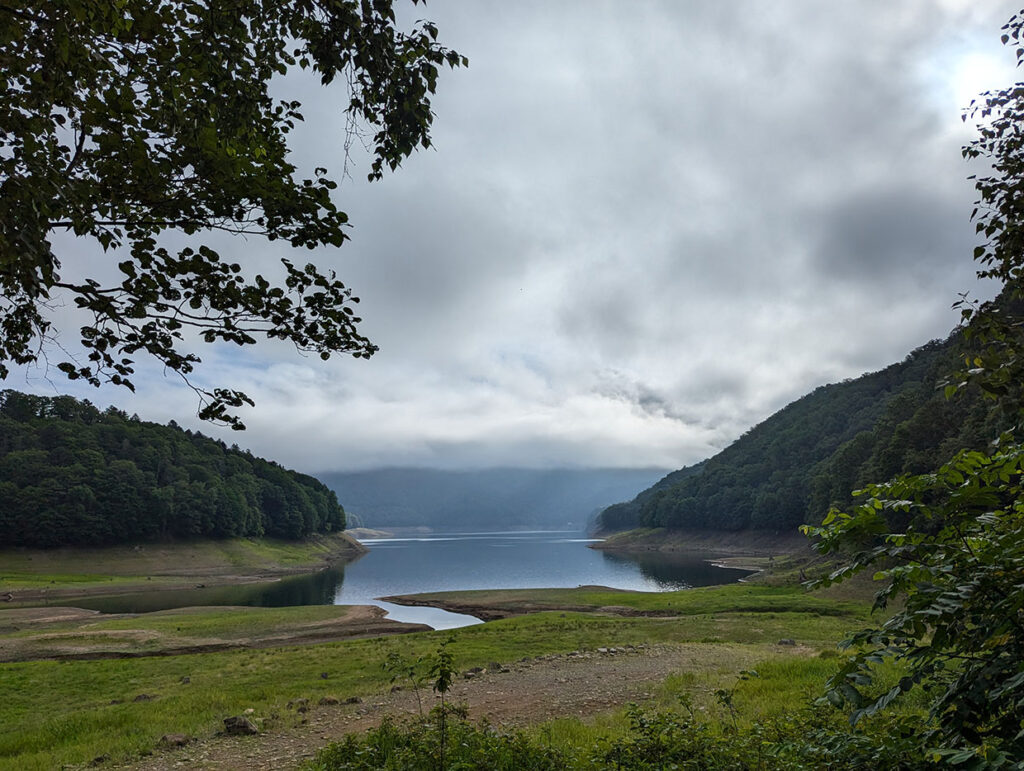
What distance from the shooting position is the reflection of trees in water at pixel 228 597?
6031 cm

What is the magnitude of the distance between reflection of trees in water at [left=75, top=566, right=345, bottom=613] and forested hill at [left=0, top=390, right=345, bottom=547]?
36812 mm

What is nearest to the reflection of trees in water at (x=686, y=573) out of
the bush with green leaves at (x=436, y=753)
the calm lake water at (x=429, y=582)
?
the calm lake water at (x=429, y=582)

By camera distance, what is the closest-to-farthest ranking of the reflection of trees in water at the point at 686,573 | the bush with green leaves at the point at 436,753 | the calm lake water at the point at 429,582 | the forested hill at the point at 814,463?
1. the bush with green leaves at the point at 436,753
2. the calm lake water at the point at 429,582
3. the reflection of trees in water at the point at 686,573
4. the forested hill at the point at 814,463

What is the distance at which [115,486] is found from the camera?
340ft

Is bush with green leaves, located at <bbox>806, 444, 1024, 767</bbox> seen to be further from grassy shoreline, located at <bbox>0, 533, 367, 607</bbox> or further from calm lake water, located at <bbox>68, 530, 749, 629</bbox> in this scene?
grassy shoreline, located at <bbox>0, 533, 367, 607</bbox>

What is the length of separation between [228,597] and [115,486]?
5294 centimetres

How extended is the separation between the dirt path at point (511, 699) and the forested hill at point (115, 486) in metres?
99.9

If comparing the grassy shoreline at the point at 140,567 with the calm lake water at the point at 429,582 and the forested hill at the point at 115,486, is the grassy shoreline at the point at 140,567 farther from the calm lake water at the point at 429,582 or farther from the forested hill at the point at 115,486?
the calm lake water at the point at 429,582

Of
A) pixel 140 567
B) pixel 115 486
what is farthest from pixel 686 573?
pixel 115 486

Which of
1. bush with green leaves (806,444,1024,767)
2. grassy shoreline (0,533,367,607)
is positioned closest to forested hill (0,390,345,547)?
grassy shoreline (0,533,367,607)

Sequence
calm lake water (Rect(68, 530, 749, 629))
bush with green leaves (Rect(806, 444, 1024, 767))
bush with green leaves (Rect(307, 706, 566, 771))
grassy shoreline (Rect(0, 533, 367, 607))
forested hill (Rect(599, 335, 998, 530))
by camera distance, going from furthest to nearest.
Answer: forested hill (Rect(599, 335, 998, 530)) < grassy shoreline (Rect(0, 533, 367, 607)) < calm lake water (Rect(68, 530, 749, 629)) < bush with green leaves (Rect(307, 706, 566, 771)) < bush with green leaves (Rect(806, 444, 1024, 767))

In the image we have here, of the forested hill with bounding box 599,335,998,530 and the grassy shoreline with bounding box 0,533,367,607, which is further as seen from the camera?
the forested hill with bounding box 599,335,998,530

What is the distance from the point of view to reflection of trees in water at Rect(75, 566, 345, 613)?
6031cm

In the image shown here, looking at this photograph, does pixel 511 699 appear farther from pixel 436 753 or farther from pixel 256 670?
pixel 256 670
